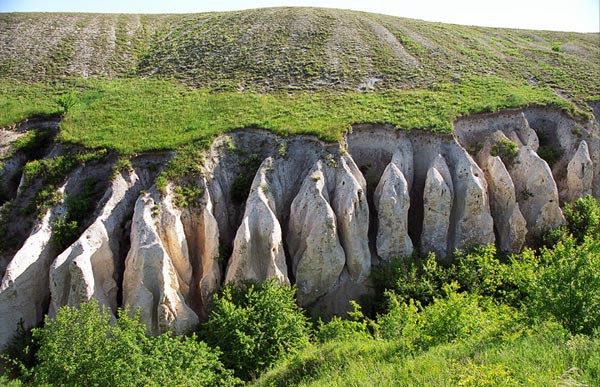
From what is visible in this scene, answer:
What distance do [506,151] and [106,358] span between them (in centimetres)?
2154

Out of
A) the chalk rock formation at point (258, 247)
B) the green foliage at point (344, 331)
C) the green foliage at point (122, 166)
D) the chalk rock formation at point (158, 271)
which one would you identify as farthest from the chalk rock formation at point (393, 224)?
the green foliage at point (122, 166)

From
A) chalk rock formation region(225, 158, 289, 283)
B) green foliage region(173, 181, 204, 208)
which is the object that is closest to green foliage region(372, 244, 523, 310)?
chalk rock formation region(225, 158, 289, 283)

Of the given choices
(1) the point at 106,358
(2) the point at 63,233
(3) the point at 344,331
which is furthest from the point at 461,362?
(2) the point at 63,233

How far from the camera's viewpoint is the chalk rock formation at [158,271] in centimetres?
1501

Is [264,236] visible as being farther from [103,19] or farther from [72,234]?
[103,19]

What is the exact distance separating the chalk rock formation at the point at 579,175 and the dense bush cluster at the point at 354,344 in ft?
30.5

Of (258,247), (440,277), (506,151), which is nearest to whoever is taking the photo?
(258,247)

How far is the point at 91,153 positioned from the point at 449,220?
18496 millimetres

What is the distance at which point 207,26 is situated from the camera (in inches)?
1594

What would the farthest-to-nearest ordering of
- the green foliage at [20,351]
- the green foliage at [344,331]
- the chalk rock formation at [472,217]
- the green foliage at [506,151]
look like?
the green foliage at [506,151], the chalk rock formation at [472,217], the green foliage at [20,351], the green foliage at [344,331]

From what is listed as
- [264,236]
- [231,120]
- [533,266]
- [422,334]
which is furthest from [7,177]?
[533,266]

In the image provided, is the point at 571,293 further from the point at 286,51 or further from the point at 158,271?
the point at 286,51

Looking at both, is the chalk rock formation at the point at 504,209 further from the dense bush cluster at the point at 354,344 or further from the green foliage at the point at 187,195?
the green foliage at the point at 187,195

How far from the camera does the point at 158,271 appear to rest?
50.9ft
